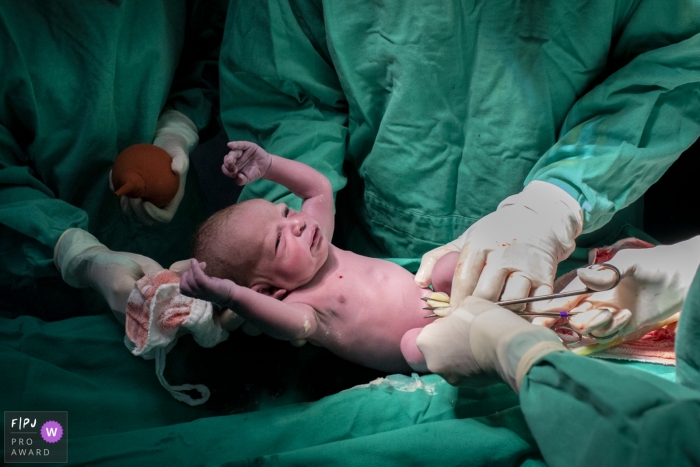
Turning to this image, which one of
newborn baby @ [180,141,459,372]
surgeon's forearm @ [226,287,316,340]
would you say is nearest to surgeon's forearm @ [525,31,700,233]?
newborn baby @ [180,141,459,372]

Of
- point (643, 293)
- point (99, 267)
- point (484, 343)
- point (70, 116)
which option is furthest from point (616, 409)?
point (70, 116)

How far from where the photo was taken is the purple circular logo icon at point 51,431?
103 centimetres

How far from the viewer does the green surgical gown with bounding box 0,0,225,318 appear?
4.40 feet

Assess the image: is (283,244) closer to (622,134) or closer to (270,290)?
(270,290)

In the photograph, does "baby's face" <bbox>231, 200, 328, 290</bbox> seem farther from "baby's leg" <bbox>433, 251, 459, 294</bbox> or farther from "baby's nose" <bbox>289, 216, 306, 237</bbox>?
"baby's leg" <bbox>433, 251, 459, 294</bbox>

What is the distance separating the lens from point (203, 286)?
108cm

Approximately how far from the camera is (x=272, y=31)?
1487 mm

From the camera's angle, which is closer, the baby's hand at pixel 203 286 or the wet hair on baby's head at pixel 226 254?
the baby's hand at pixel 203 286

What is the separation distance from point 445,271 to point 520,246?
0.19m

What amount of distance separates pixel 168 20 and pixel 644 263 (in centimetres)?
127

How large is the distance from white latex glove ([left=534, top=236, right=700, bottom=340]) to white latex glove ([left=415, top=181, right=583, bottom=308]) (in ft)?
0.24

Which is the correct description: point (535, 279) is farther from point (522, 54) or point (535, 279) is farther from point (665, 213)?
point (665, 213)

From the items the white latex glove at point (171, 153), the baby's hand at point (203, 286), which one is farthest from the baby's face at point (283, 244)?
the white latex glove at point (171, 153)

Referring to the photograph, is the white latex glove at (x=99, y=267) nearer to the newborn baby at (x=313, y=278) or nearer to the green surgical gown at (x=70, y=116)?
the green surgical gown at (x=70, y=116)
